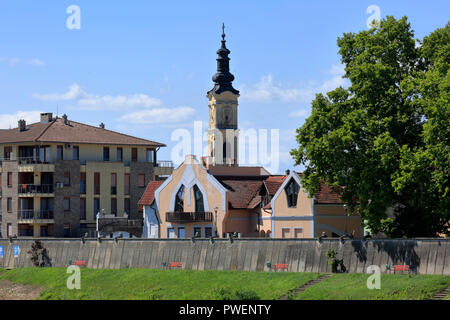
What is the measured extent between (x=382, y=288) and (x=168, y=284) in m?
16.6

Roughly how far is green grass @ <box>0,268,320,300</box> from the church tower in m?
50.5

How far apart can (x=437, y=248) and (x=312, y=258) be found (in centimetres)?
914

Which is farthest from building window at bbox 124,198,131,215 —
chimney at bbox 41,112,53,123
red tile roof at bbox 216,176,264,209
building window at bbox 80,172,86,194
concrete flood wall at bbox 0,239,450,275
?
concrete flood wall at bbox 0,239,450,275

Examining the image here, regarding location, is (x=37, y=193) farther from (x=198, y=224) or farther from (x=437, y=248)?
(x=437, y=248)

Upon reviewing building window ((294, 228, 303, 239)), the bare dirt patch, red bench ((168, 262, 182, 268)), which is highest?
building window ((294, 228, 303, 239))

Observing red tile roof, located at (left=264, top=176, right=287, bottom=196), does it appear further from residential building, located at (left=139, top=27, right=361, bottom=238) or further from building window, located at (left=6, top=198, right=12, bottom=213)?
building window, located at (left=6, top=198, right=12, bottom=213)

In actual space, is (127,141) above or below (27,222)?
above

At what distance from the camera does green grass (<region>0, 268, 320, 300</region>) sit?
61.5 meters

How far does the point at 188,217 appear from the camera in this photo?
86562 mm

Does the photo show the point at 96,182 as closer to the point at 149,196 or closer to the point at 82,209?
the point at 82,209

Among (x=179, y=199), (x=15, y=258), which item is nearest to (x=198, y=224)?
(x=179, y=199)

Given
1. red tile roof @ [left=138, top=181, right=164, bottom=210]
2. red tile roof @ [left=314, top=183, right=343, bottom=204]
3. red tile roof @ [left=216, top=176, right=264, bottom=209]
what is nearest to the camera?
red tile roof @ [left=314, top=183, right=343, bottom=204]

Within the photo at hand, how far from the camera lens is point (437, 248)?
5825cm

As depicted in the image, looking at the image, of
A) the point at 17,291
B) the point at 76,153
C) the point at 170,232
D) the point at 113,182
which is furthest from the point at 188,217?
the point at 76,153
